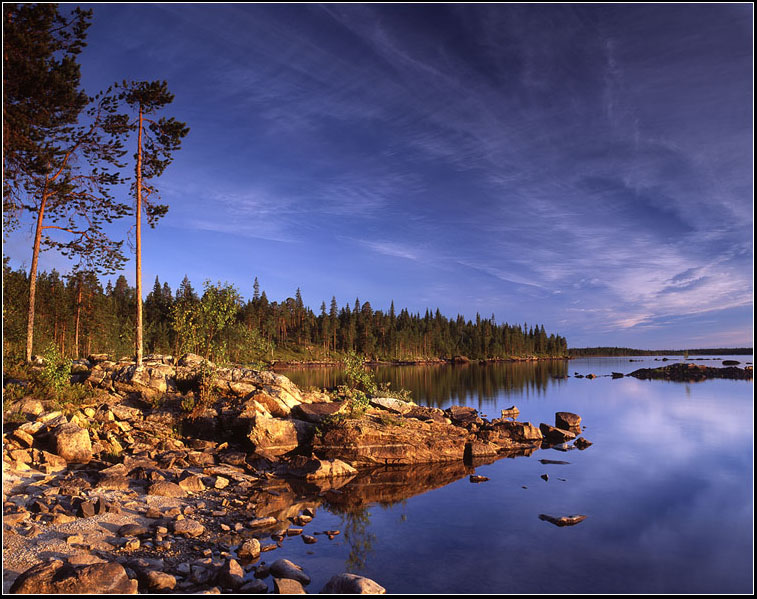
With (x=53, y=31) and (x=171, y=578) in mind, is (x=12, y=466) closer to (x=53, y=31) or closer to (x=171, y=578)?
(x=171, y=578)

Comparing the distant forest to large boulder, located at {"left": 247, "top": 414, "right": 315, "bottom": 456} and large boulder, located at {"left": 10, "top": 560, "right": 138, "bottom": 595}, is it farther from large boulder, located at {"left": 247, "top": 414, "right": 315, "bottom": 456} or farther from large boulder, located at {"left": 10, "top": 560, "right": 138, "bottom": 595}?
large boulder, located at {"left": 10, "top": 560, "right": 138, "bottom": 595}

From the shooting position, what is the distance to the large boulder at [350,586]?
9.47m

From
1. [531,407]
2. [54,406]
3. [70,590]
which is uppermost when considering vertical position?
[54,406]

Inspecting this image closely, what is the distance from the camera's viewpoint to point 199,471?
17.4m

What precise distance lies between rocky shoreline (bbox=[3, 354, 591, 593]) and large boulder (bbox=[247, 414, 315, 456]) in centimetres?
6

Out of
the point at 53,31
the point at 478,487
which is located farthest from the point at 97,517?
the point at 53,31

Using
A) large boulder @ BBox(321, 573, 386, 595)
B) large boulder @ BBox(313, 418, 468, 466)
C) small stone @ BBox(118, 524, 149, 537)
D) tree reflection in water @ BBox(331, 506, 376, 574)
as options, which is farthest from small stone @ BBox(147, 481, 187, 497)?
large boulder @ BBox(313, 418, 468, 466)

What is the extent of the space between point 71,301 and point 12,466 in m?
64.0

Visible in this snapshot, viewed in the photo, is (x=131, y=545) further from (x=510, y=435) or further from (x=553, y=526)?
(x=510, y=435)

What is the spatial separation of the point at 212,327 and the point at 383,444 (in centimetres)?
1359

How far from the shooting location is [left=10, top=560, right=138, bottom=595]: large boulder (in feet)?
26.0

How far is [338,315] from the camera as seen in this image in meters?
168

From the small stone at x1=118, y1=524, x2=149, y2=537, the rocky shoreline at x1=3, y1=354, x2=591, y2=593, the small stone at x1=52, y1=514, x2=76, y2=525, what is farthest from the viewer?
the small stone at x1=118, y1=524, x2=149, y2=537

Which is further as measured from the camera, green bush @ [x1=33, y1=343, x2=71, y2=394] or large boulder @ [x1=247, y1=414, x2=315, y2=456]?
large boulder @ [x1=247, y1=414, x2=315, y2=456]
